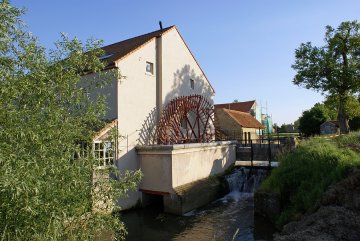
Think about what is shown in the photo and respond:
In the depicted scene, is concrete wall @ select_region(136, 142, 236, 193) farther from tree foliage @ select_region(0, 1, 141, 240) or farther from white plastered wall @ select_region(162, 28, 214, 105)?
tree foliage @ select_region(0, 1, 141, 240)

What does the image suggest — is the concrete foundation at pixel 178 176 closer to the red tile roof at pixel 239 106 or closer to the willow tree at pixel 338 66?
the willow tree at pixel 338 66

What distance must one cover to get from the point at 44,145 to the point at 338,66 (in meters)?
26.8

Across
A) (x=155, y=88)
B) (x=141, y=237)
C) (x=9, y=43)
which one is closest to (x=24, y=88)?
(x=9, y=43)

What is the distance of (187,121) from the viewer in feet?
63.2

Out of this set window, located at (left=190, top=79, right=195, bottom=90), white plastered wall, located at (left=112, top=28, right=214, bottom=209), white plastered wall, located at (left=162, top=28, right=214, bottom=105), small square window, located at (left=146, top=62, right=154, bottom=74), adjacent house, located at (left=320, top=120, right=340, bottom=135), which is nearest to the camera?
white plastered wall, located at (left=112, top=28, right=214, bottom=209)

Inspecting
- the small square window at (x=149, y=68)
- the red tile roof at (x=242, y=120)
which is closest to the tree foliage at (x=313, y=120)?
the red tile roof at (x=242, y=120)

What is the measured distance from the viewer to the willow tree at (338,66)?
2548 centimetres

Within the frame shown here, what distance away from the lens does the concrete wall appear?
1337cm

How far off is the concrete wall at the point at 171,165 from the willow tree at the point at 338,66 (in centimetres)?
1588

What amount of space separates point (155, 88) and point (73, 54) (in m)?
10.2

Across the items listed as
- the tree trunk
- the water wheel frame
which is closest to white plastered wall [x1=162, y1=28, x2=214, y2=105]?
the water wheel frame

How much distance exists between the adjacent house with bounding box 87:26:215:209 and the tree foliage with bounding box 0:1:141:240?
587cm

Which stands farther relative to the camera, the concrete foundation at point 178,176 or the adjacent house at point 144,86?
the adjacent house at point 144,86

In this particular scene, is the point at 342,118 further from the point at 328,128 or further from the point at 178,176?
the point at 328,128
